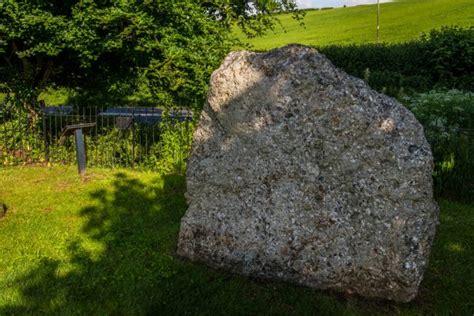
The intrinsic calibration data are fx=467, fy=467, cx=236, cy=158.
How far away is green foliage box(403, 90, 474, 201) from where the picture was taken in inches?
296

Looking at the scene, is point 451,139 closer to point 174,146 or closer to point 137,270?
point 174,146

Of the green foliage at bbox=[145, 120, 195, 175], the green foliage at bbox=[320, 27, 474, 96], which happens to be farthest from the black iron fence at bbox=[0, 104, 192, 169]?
→ the green foliage at bbox=[320, 27, 474, 96]

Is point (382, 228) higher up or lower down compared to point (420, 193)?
lower down

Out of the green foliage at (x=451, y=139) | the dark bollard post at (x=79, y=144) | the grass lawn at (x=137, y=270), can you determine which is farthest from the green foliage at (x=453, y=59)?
the dark bollard post at (x=79, y=144)

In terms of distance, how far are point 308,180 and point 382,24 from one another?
53.1 m

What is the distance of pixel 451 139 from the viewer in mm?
8406

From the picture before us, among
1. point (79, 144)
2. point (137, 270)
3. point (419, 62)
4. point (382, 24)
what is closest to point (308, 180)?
point (137, 270)

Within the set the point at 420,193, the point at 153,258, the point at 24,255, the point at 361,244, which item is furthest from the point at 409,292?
the point at 24,255

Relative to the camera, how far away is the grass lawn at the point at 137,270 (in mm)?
4359

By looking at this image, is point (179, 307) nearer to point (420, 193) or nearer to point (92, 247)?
point (92, 247)

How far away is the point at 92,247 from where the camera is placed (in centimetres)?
555

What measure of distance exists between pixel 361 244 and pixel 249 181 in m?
1.25

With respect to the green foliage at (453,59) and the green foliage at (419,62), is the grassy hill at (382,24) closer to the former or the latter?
the green foliage at (419,62)

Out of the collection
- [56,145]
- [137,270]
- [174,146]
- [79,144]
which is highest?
[79,144]
